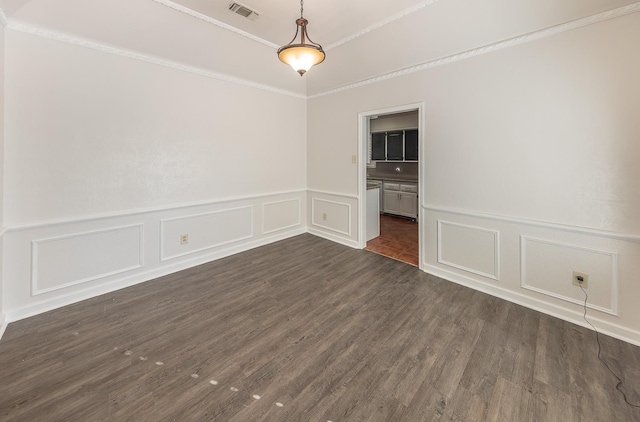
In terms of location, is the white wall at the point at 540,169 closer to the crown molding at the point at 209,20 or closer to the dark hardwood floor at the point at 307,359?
the dark hardwood floor at the point at 307,359

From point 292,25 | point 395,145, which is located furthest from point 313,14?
point 395,145

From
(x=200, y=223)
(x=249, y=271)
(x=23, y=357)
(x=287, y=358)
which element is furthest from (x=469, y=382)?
(x=200, y=223)

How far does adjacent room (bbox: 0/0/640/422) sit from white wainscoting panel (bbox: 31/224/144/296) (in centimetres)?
2

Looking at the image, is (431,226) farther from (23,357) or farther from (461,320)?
(23,357)

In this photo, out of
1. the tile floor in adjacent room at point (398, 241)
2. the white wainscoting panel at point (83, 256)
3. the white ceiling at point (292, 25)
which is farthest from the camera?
the tile floor in adjacent room at point (398, 241)

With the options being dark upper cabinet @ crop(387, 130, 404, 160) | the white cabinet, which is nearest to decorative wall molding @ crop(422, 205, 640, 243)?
the white cabinet

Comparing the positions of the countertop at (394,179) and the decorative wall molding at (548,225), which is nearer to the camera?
the decorative wall molding at (548,225)

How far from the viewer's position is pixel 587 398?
63.8 inches

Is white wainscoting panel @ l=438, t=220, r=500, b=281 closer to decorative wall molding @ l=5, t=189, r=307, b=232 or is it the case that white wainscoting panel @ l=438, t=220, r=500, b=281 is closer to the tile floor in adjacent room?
the tile floor in adjacent room

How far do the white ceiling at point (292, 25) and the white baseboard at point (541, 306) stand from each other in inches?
97.9

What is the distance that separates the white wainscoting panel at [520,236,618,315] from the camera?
2248mm

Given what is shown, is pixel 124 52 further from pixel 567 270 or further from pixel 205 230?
pixel 567 270

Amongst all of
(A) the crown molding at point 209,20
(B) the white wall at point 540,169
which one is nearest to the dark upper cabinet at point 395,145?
(B) the white wall at point 540,169

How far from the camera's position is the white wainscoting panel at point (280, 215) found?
454cm
